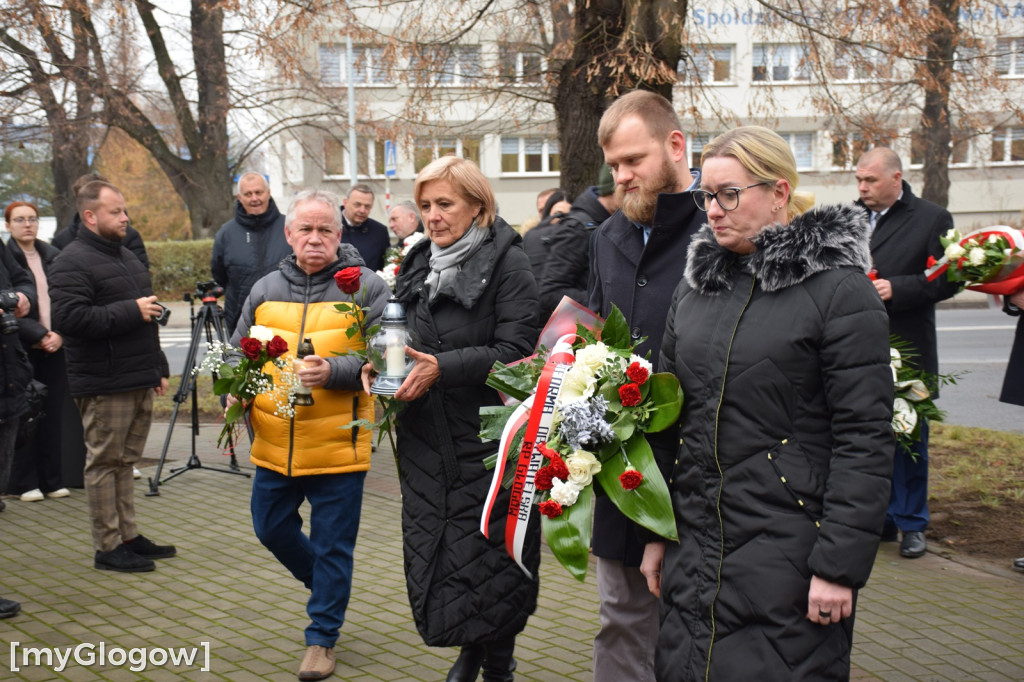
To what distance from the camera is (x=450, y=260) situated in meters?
4.05

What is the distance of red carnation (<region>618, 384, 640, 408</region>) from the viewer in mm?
2969

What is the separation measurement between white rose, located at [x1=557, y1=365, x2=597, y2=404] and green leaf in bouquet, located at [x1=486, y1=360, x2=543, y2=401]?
226mm

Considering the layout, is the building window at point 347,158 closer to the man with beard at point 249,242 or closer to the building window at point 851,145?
the building window at point 851,145

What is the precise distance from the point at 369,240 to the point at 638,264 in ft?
23.2

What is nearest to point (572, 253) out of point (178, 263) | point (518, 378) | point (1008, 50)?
point (518, 378)

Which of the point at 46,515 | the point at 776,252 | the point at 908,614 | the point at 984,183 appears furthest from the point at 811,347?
the point at 984,183

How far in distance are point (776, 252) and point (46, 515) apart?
6260 millimetres

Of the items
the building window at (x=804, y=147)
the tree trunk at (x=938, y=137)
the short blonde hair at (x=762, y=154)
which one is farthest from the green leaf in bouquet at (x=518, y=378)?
the building window at (x=804, y=147)

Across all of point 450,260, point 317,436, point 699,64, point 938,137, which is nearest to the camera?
point 450,260

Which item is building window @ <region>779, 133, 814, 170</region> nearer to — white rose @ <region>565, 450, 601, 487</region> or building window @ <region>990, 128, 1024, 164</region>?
building window @ <region>990, 128, 1024, 164</region>

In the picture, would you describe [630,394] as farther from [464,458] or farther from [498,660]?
[498,660]

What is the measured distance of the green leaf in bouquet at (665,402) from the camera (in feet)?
9.84

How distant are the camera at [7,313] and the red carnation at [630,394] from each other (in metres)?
3.76

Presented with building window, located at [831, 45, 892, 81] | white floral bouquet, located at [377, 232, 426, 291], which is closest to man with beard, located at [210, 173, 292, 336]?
white floral bouquet, located at [377, 232, 426, 291]
